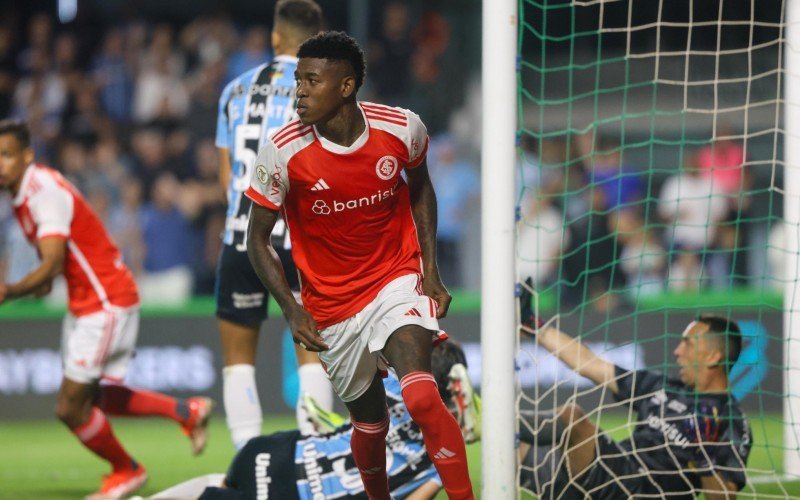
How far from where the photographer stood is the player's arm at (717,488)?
5070 millimetres

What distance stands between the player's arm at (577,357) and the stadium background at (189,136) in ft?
12.9

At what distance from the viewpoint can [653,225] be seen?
616cm

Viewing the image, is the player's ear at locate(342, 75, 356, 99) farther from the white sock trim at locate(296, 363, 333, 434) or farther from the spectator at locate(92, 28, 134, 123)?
the spectator at locate(92, 28, 134, 123)

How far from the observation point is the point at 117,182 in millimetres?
11477

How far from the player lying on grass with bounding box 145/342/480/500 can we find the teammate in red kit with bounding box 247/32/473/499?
0.32 m

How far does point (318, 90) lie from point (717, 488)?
246cm

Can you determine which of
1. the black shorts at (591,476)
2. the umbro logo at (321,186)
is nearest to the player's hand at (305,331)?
the umbro logo at (321,186)

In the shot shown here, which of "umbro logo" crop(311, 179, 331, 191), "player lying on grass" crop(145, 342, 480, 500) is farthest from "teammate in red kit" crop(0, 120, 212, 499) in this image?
"umbro logo" crop(311, 179, 331, 191)

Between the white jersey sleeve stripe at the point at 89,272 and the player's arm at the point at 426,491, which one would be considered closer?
the player's arm at the point at 426,491

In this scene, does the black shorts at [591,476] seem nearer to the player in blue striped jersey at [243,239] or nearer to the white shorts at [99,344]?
the player in blue striped jersey at [243,239]

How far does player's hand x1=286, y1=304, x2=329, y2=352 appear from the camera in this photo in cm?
416

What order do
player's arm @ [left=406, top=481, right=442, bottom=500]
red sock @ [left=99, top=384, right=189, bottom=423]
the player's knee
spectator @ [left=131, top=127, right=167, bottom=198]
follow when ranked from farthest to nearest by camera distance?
spectator @ [left=131, top=127, right=167, bottom=198], red sock @ [left=99, top=384, right=189, bottom=423], player's arm @ [left=406, top=481, right=442, bottom=500], the player's knee

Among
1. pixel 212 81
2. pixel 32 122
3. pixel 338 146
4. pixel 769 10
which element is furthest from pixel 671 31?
pixel 338 146

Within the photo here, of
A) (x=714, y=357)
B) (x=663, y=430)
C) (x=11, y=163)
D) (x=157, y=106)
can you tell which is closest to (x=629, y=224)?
(x=157, y=106)
